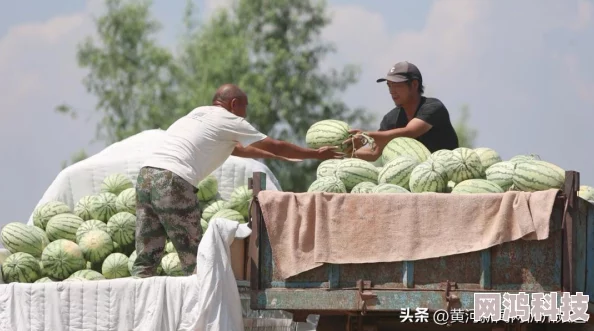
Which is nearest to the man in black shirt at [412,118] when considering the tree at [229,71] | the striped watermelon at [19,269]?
the striped watermelon at [19,269]

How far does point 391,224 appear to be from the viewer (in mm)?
7121

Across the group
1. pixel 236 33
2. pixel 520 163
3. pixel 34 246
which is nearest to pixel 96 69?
pixel 236 33

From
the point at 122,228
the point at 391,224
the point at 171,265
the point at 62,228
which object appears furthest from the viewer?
the point at 62,228

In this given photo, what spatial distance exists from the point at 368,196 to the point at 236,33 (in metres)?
30.8

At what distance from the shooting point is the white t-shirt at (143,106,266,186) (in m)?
8.78

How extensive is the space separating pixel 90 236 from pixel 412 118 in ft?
9.85

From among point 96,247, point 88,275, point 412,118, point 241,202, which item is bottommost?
point 88,275

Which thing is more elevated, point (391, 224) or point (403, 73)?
point (403, 73)

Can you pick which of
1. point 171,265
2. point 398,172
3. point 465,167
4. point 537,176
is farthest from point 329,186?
point 171,265

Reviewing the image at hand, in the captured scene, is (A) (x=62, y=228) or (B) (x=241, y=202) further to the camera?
(B) (x=241, y=202)

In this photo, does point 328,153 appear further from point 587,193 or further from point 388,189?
point 587,193

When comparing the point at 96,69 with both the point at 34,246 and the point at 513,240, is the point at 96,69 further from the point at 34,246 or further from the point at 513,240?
the point at 513,240

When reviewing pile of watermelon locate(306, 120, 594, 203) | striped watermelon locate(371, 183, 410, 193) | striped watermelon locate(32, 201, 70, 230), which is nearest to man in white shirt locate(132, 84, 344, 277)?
pile of watermelon locate(306, 120, 594, 203)

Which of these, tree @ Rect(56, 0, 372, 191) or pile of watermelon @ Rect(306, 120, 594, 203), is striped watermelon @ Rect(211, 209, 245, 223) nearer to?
pile of watermelon @ Rect(306, 120, 594, 203)
